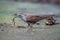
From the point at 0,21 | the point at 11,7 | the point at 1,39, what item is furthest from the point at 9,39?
the point at 11,7

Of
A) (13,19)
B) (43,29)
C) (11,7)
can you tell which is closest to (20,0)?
(11,7)

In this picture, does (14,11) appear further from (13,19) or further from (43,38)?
(43,38)

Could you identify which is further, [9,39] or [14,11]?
[14,11]

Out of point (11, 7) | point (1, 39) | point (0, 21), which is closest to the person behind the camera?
point (1, 39)

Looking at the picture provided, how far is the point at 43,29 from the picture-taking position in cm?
98

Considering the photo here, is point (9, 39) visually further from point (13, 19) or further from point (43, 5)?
point (43, 5)

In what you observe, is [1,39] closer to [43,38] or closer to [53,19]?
[43,38]

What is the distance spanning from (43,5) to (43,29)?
0.24 meters

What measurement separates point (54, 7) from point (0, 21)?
0.38 metres

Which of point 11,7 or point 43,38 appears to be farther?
point 11,7

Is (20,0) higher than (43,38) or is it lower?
higher

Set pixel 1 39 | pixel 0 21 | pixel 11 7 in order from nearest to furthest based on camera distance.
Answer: pixel 1 39, pixel 0 21, pixel 11 7

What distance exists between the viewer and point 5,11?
1095mm

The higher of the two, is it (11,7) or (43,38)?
(11,7)
